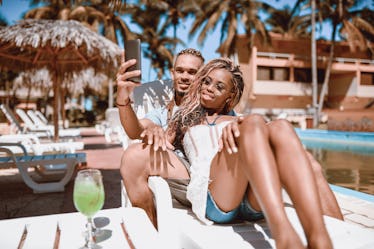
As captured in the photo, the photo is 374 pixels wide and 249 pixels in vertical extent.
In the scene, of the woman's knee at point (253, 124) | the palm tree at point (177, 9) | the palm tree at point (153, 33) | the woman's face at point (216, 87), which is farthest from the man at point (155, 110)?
the palm tree at point (153, 33)

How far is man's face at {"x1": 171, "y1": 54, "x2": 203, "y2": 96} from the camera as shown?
2.91m

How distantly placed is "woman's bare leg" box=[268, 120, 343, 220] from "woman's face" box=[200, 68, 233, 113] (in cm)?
63

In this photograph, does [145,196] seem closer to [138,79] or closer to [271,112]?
[138,79]

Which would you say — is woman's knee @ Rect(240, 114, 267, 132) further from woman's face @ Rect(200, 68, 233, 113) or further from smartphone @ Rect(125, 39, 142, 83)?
smartphone @ Rect(125, 39, 142, 83)

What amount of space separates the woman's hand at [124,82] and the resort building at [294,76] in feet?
73.3

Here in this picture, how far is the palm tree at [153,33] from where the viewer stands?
89.6 feet

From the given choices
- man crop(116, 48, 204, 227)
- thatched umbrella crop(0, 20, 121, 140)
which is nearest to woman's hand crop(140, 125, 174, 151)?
man crop(116, 48, 204, 227)

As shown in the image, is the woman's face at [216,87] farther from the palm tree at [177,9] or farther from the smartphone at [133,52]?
the palm tree at [177,9]

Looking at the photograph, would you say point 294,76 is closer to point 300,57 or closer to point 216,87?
point 300,57

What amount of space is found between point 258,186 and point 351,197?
110 inches

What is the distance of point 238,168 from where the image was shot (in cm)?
165

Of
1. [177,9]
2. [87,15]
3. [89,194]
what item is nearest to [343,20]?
[177,9]

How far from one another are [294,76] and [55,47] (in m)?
22.9

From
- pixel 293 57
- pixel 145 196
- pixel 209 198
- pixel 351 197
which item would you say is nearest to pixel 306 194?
pixel 209 198
